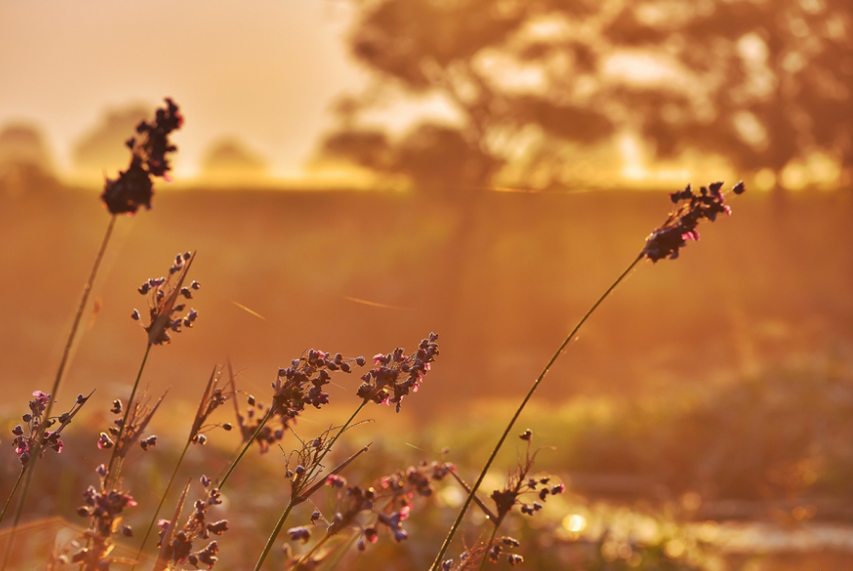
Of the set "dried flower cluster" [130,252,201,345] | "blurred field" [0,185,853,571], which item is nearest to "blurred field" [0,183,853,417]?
"blurred field" [0,185,853,571]

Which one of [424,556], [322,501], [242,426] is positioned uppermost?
[322,501]

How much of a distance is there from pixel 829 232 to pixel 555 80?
343 inches

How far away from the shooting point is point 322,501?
9.29 ft

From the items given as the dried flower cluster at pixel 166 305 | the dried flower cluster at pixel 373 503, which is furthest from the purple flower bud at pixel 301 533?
the dried flower cluster at pixel 166 305

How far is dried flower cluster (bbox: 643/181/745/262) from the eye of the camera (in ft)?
2.92

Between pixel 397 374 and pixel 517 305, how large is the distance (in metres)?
18.9

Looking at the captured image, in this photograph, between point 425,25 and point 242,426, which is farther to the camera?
point 425,25

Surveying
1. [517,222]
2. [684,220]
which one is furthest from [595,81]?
[684,220]

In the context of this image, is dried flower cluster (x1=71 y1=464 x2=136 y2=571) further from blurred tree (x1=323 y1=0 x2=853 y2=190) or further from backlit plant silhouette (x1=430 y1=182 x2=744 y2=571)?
blurred tree (x1=323 y1=0 x2=853 y2=190)

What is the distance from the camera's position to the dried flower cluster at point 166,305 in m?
0.89

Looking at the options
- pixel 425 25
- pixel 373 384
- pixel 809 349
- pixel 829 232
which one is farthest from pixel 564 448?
pixel 829 232

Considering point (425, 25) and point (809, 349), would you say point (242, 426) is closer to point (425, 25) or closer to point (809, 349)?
point (809, 349)

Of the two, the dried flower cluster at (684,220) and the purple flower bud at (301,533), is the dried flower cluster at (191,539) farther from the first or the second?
the dried flower cluster at (684,220)

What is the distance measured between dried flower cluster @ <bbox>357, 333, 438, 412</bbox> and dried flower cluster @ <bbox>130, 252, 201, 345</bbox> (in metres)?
0.24
